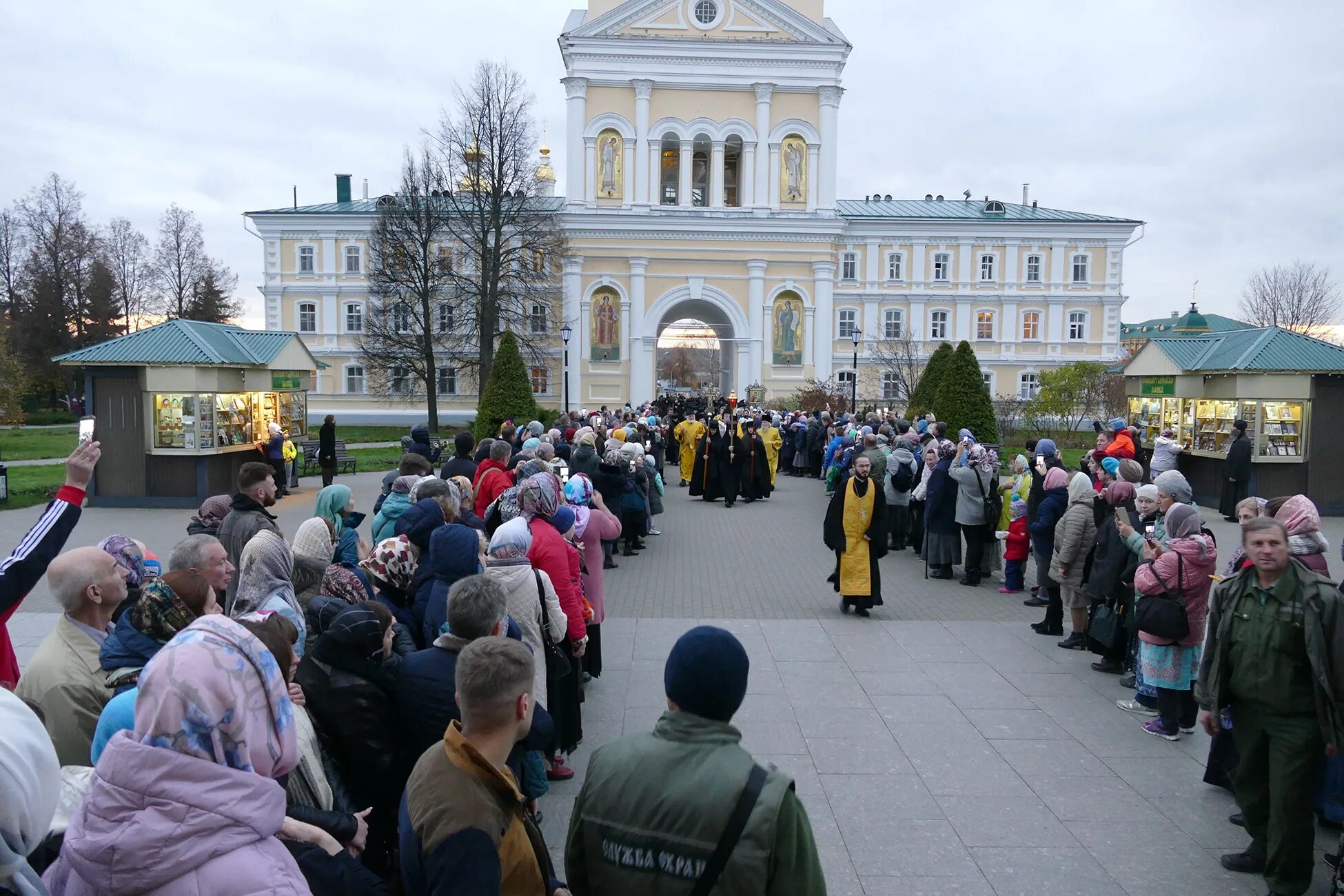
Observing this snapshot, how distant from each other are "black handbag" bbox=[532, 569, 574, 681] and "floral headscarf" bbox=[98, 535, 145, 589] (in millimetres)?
2181

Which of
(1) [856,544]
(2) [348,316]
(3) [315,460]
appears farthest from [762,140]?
(1) [856,544]

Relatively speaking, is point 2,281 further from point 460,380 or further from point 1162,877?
point 1162,877

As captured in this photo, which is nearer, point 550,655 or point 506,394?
point 550,655

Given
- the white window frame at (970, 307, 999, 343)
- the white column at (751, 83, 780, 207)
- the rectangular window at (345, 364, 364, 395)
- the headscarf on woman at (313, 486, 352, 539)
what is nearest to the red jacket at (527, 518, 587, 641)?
the headscarf on woman at (313, 486, 352, 539)

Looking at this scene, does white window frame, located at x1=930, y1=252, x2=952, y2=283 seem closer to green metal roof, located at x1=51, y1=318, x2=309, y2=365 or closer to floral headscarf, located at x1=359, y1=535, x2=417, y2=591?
green metal roof, located at x1=51, y1=318, x2=309, y2=365

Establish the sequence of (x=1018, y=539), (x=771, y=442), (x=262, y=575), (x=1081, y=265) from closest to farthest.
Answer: (x=262, y=575)
(x=1018, y=539)
(x=771, y=442)
(x=1081, y=265)

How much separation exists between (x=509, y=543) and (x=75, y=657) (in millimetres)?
2355

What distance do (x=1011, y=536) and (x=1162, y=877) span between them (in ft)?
24.8

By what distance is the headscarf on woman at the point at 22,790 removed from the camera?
7.17ft

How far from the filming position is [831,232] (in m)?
48.3

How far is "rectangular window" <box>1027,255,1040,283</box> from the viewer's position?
53.6 meters

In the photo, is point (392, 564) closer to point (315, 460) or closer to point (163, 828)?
point (163, 828)

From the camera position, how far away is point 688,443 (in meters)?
24.9

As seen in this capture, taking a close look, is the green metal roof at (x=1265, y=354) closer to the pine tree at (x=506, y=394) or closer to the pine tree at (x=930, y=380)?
the pine tree at (x=930, y=380)
